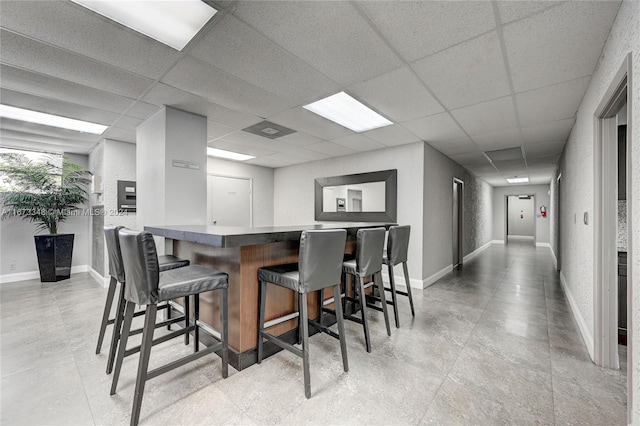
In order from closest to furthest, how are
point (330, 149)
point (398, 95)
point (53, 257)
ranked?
point (398, 95) < point (53, 257) < point (330, 149)

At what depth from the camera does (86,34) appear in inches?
71.0

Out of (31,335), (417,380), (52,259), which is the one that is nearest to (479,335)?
(417,380)

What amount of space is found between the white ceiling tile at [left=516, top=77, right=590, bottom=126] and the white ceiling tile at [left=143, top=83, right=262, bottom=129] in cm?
306

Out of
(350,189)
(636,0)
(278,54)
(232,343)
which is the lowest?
(232,343)

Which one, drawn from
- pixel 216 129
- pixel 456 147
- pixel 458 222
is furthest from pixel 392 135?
pixel 458 222

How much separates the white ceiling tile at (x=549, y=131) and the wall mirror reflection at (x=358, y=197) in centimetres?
201

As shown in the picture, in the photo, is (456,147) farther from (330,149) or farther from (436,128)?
(330,149)

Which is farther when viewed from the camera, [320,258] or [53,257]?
[53,257]

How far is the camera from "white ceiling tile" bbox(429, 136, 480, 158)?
4352mm

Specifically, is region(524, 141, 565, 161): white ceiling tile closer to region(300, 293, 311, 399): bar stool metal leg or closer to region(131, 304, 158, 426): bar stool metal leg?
region(300, 293, 311, 399): bar stool metal leg

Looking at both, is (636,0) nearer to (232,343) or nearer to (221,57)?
(221,57)

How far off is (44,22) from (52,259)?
473 centimetres

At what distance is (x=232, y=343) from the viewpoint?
6.93ft

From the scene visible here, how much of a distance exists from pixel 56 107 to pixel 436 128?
4698 millimetres
